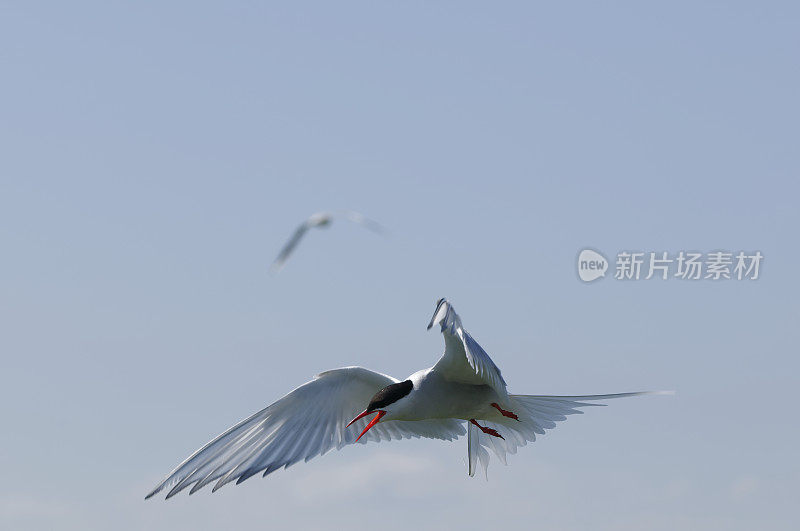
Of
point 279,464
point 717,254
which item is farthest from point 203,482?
point 717,254

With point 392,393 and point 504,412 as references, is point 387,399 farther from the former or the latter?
point 504,412

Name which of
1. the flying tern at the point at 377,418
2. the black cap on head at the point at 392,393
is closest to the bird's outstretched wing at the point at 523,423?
the flying tern at the point at 377,418

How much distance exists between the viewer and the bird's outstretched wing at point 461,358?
881 centimetres

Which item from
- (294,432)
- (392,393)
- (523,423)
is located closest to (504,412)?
(523,423)

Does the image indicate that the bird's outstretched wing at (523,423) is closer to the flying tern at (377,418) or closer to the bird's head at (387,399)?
the flying tern at (377,418)

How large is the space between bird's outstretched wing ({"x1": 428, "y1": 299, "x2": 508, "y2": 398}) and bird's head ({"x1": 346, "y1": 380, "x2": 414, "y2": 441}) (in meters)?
0.32

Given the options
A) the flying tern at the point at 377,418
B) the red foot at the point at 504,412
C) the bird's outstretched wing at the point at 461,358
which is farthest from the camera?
the red foot at the point at 504,412

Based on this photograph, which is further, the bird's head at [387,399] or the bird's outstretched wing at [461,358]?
the bird's head at [387,399]

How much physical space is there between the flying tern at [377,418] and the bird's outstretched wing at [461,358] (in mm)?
12

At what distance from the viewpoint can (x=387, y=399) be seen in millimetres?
10812

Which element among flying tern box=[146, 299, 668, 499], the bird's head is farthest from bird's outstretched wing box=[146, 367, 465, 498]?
the bird's head

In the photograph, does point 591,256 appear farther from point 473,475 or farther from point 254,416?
point 254,416

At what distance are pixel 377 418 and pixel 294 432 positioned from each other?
854 mm

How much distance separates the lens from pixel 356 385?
11.5 m
